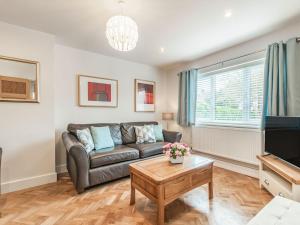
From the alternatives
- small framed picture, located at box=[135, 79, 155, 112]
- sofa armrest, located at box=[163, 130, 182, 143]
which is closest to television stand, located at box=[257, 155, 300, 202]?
sofa armrest, located at box=[163, 130, 182, 143]

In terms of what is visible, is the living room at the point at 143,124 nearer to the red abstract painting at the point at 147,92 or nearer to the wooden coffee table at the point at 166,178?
the wooden coffee table at the point at 166,178

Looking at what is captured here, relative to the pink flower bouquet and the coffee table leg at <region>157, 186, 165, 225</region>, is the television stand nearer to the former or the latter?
the pink flower bouquet

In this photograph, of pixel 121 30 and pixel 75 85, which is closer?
pixel 121 30

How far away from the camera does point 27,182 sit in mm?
2436

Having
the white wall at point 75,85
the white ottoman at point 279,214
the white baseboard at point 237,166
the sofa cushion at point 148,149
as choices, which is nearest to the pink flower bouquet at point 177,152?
the white ottoman at point 279,214

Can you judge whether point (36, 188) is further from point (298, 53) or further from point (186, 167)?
point (298, 53)

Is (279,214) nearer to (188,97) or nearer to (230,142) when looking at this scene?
(230,142)

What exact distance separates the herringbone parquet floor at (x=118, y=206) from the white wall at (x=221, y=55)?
1.85 meters

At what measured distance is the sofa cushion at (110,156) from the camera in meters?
2.41

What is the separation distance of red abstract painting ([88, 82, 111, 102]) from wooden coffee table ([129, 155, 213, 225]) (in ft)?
6.59

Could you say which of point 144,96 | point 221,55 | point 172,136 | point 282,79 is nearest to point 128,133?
point 172,136

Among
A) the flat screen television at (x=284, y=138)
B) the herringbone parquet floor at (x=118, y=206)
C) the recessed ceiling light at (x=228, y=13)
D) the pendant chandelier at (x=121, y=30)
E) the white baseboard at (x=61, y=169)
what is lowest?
the herringbone parquet floor at (x=118, y=206)

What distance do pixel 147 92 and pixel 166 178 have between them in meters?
2.97

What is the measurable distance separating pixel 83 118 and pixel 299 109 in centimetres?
355
